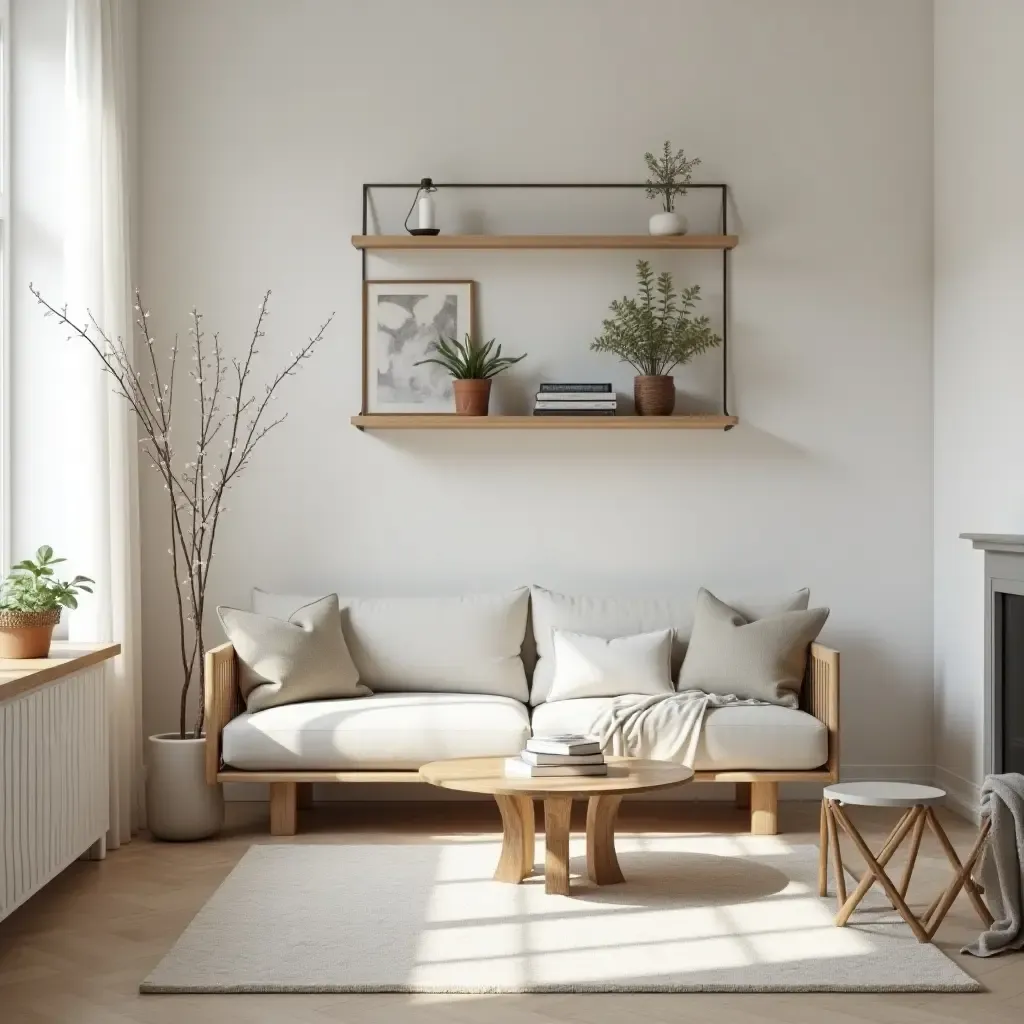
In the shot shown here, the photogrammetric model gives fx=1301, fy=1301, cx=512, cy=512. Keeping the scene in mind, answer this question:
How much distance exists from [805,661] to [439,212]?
2.42 m

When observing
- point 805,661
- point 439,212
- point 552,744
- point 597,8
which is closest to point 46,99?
point 439,212

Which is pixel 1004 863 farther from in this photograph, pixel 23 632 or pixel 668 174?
pixel 668 174

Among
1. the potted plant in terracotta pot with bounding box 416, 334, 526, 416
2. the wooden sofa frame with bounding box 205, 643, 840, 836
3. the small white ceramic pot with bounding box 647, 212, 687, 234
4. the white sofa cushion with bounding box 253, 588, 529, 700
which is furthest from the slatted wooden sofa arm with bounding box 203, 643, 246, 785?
the small white ceramic pot with bounding box 647, 212, 687, 234

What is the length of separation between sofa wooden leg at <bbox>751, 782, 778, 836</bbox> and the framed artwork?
2.02 metres

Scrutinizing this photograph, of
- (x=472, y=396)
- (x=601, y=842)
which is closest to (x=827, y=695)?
(x=601, y=842)

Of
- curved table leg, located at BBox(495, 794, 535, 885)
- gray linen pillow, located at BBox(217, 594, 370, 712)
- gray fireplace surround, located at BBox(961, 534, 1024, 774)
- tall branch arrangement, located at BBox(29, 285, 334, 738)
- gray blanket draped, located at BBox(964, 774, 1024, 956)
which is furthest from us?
tall branch arrangement, located at BBox(29, 285, 334, 738)

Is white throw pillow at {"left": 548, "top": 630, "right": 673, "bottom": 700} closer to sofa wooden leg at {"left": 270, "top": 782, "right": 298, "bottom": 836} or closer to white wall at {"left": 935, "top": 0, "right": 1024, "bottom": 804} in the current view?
sofa wooden leg at {"left": 270, "top": 782, "right": 298, "bottom": 836}

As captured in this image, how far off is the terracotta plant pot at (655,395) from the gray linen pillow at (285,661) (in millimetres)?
1593

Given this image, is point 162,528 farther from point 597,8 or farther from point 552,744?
point 597,8

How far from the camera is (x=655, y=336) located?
17.7 ft

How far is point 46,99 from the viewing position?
4828 millimetres

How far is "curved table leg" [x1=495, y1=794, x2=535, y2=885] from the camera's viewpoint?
415cm

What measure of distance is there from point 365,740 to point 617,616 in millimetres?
1189

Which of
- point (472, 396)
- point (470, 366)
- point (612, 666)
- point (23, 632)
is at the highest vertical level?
point (470, 366)
